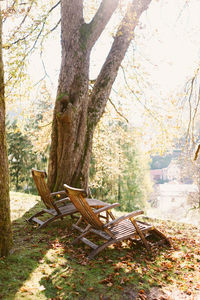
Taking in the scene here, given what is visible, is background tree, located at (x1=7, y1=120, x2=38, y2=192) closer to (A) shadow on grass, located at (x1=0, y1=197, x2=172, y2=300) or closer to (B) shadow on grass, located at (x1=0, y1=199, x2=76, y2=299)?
(B) shadow on grass, located at (x1=0, y1=199, x2=76, y2=299)

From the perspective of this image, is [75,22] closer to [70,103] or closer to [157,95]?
[70,103]

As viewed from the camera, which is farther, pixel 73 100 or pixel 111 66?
pixel 111 66

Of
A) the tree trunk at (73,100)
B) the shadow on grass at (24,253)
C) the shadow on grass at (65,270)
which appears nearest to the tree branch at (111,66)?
the tree trunk at (73,100)

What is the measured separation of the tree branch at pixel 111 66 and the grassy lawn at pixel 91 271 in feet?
12.3

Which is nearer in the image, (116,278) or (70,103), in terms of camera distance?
(116,278)

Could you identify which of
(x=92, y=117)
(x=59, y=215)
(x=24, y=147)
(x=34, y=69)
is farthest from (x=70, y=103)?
(x=24, y=147)

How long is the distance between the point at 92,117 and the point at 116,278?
4.77 metres

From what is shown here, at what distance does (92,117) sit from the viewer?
750 cm

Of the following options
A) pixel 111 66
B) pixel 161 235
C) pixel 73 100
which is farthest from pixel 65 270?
pixel 111 66

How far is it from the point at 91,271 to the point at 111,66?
19.1 ft

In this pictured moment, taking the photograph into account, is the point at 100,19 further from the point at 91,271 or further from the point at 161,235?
the point at 91,271

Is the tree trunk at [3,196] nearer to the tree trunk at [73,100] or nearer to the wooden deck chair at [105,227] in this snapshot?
the wooden deck chair at [105,227]

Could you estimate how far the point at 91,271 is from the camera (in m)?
3.68

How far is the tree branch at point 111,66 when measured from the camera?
24.8ft
